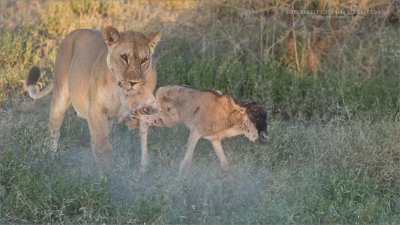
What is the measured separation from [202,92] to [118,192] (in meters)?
1.29

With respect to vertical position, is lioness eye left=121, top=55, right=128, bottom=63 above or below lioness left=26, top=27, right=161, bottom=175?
above

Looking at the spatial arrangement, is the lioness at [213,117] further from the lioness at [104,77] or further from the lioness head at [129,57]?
the lioness head at [129,57]

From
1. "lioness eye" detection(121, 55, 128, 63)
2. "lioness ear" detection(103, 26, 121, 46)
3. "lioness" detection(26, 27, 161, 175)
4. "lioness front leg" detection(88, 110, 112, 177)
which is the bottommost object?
"lioness front leg" detection(88, 110, 112, 177)

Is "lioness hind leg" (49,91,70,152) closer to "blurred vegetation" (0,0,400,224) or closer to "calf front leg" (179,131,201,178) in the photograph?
"blurred vegetation" (0,0,400,224)

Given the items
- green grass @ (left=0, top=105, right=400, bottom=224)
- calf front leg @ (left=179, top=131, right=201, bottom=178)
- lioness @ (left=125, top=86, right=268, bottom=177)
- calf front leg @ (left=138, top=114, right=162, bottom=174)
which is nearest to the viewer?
green grass @ (left=0, top=105, right=400, bottom=224)

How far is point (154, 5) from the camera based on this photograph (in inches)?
415

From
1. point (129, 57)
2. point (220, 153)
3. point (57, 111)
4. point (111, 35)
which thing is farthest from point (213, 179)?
point (57, 111)

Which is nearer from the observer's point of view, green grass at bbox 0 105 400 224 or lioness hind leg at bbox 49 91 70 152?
green grass at bbox 0 105 400 224

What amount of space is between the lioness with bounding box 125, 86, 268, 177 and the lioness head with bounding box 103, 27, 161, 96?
0.54 metres

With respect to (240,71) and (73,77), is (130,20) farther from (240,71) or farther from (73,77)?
(73,77)

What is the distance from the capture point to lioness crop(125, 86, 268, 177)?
21.1 feet

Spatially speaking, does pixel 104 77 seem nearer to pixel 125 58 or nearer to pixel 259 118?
pixel 125 58

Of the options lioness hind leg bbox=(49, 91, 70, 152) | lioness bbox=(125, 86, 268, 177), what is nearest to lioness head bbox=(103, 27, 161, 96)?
lioness bbox=(125, 86, 268, 177)

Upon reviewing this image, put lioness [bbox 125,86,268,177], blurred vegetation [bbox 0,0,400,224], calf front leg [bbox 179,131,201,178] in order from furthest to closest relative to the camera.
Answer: lioness [bbox 125,86,268,177], calf front leg [bbox 179,131,201,178], blurred vegetation [bbox 0,0,400,224]
